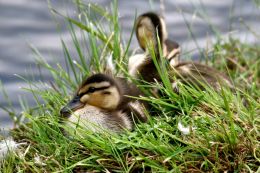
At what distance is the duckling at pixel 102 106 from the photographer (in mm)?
4086

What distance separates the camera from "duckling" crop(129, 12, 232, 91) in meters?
4.52

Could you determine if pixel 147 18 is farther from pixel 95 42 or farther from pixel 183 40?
pixel 183 40

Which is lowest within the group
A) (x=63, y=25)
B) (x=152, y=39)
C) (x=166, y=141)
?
(x=63, y=25)

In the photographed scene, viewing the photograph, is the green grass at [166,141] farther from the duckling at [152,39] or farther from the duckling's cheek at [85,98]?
the duckling at [152,39]

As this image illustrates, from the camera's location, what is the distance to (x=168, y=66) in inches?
179

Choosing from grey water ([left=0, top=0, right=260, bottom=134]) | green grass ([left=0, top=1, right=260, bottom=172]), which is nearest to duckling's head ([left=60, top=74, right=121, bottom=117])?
green grass ([left=0, top=1, right=260, bottom=172])

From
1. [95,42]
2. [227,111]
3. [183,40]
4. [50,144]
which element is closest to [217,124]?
[227,111]

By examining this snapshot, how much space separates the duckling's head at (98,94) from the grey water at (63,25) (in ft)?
6.10

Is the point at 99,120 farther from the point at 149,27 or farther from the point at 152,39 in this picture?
the point at 149,27

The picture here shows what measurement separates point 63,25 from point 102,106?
9.07 ft

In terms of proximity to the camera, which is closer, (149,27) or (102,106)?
(102,106)

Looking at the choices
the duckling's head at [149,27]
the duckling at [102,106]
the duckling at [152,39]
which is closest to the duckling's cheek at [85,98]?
the duckling at [102,106]

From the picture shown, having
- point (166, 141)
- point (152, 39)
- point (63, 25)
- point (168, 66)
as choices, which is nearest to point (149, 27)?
point (152, 39)

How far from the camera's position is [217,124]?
3.86 m
